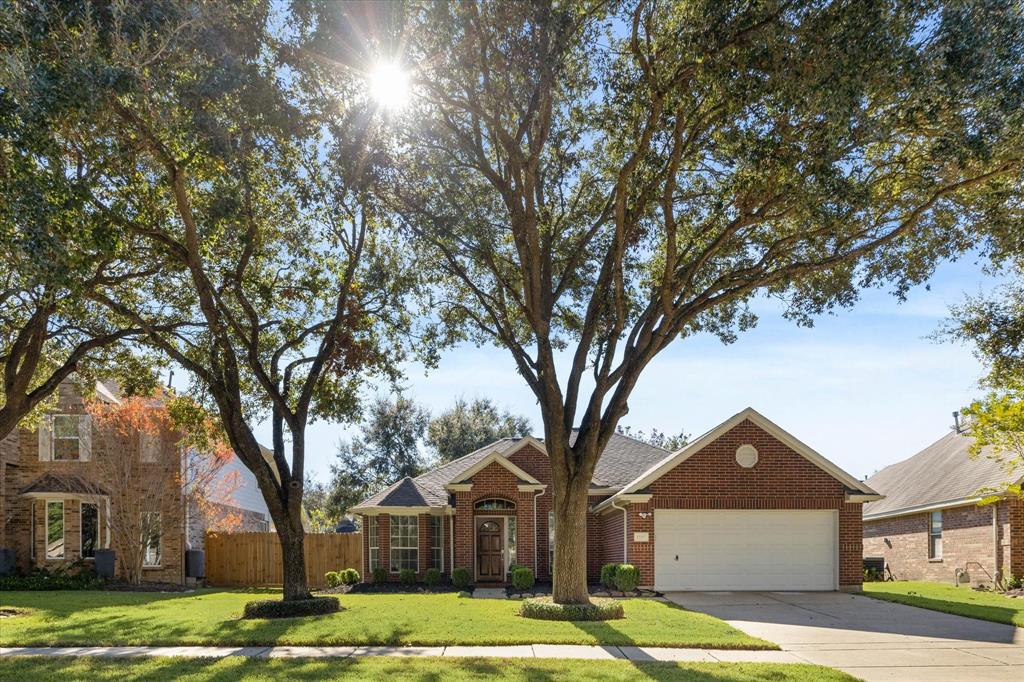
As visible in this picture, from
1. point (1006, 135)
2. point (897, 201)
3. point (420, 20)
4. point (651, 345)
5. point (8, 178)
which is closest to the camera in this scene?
point (8, 178)

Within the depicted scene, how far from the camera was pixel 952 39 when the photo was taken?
11.1 meters

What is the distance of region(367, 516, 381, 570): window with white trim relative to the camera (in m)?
27.5

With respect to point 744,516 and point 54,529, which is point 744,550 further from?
point 54,529

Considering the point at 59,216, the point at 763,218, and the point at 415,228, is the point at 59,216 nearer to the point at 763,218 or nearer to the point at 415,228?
the point at 415,228

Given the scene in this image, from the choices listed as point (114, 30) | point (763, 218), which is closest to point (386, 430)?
point (763, 218)

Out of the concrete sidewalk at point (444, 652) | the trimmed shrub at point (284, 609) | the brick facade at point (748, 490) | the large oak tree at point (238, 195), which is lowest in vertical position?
the trimmed shrub at point (284, 609)

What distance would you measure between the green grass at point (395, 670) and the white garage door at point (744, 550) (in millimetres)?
11932

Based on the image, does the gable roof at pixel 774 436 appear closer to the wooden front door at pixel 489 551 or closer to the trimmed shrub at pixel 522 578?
the trimmed shrub at pixel 522 578

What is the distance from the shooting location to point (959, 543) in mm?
26984

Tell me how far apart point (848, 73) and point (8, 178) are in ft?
34.5

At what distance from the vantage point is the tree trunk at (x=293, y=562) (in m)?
17.9

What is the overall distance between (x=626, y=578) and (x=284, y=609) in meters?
8.87

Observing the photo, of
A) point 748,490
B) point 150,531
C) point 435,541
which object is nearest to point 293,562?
point 435,541

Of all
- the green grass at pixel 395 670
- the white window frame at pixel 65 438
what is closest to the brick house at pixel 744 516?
the green grass at pixel 395 670
